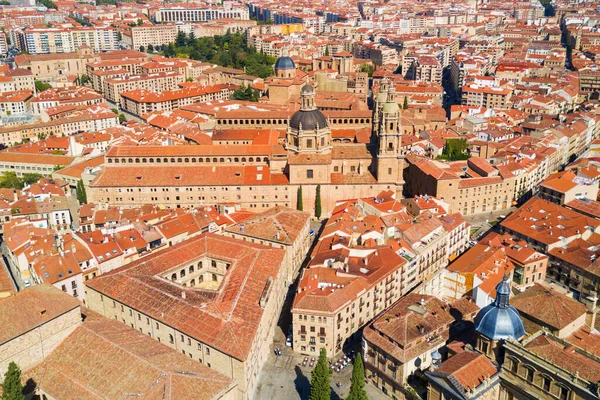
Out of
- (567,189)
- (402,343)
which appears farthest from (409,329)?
(567,189)

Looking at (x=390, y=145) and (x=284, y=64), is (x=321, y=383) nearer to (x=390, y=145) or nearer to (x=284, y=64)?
(x=390, y=145)

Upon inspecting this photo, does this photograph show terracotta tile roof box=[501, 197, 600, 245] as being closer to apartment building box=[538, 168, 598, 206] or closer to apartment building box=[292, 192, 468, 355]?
apartment building box=[538, 168, 598, 206]

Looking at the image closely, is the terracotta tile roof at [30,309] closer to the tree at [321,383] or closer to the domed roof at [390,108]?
the tree at [321,383]

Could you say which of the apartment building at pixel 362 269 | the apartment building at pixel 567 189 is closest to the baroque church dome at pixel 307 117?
the apartment building at pixel 362 269

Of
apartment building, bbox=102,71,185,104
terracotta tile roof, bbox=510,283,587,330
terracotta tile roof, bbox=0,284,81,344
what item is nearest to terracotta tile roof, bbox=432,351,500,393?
terracotta tile roof, bbox=510,283,587,330


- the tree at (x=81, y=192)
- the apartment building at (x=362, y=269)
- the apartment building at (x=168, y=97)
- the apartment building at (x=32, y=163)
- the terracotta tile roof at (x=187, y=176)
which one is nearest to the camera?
the apartment building at (x=362, y=269)

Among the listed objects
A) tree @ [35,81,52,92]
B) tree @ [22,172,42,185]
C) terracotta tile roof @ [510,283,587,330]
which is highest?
tree @ [35,81,52,92]

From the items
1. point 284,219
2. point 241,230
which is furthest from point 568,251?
point 241,230
